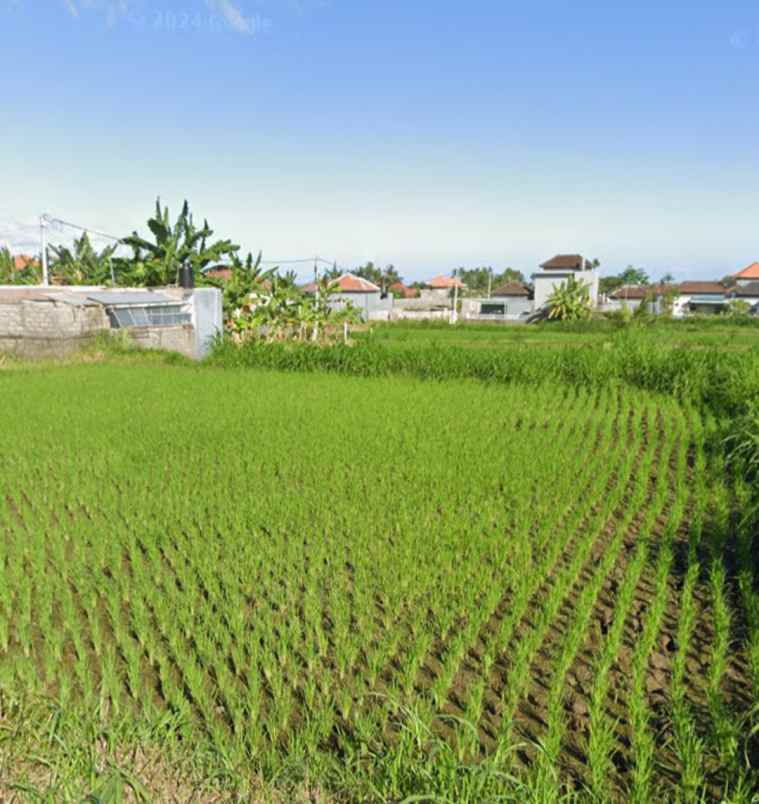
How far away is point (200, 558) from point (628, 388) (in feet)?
30.9

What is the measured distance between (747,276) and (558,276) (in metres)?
37.1

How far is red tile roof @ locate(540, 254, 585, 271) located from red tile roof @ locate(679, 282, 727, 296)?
82.4 ft

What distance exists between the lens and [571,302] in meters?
36.0

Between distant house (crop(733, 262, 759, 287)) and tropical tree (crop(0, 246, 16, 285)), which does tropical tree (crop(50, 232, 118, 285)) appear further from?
distant house (crop(733, 262, 759, 287))

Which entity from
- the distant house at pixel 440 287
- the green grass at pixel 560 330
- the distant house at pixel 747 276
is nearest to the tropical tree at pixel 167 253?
the green grass at pixel 560 330

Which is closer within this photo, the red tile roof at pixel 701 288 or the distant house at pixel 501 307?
the distant house at pixel 501 307

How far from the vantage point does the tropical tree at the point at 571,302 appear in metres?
35.7

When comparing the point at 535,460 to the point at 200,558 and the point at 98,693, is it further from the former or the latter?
the point at 98,693

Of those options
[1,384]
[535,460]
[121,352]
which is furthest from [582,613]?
[121,352]

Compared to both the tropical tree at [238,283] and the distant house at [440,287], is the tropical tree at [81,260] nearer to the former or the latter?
the tropical tree at [238,283]

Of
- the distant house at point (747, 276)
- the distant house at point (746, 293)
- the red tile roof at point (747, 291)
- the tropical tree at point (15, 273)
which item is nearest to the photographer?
the tropical tree at point (15, 273)

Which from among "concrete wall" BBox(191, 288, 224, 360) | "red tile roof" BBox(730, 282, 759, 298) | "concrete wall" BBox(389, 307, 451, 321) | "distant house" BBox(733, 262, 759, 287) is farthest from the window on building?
"distant house" BBox(733, 262, 759, 287)

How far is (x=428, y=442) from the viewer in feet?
24.2

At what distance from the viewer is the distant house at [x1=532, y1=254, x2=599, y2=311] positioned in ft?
133
